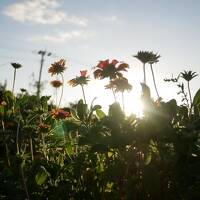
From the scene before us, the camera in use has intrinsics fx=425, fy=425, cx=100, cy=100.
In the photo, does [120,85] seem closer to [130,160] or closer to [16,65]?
[130,160]

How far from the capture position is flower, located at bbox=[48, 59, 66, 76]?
16.2 ft

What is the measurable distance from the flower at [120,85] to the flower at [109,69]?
0.05m

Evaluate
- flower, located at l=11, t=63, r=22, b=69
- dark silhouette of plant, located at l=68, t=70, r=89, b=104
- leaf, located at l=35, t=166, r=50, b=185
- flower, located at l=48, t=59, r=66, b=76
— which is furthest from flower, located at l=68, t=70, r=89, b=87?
leaf, located at l=35, t=166, r=50, b=185

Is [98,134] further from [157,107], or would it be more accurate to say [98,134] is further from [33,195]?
[33,195]

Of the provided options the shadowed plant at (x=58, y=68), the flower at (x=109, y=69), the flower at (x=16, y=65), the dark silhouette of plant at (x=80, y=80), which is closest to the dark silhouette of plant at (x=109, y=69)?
the flower at (x=109, y=69)

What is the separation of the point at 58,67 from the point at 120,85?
1.67 m

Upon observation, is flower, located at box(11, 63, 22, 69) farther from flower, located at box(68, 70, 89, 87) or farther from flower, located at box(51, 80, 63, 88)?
flower, located at box(68, 70, 89, 87)

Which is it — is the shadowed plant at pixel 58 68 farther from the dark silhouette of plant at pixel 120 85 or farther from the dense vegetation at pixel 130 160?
the dense vegetation at pixel 130 160

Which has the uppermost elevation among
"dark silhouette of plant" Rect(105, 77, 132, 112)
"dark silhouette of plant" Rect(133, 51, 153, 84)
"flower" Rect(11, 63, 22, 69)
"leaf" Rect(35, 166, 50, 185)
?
"flower" Rect(11, 63, 22, 69)

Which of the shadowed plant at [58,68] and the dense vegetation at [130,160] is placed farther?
the shadowed plant at [58,68]

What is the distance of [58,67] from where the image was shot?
4953mm

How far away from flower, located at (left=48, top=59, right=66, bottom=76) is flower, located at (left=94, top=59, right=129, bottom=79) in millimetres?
1510

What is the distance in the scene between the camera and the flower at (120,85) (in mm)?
3436

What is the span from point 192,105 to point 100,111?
0.63 m
